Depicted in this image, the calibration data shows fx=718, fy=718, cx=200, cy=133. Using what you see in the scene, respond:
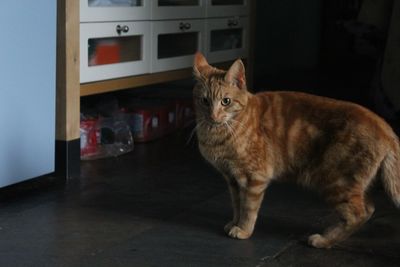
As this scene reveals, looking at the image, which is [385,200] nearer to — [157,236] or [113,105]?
[157,236]

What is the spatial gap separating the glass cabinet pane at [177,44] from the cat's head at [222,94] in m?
1.25

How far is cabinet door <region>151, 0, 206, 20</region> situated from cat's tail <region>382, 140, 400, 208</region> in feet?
4.98

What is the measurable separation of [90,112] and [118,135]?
6.4 inches

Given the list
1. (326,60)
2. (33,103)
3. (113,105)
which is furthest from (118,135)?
(326,60)

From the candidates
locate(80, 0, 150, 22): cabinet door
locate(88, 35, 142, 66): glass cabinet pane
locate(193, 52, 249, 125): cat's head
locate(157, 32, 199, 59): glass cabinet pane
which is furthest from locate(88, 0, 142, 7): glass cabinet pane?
locate(193, 52, 249, 125): cat's head

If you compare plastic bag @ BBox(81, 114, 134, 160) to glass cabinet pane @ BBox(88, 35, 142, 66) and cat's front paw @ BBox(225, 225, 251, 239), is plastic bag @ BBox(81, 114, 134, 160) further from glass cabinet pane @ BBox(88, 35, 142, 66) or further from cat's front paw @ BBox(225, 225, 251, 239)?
cat's front paw @ BBox(225, 225, 251, 239)

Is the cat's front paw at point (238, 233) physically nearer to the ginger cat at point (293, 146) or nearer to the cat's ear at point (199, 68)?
the ginger cat at point (293, 146)

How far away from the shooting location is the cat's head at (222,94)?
2072 millimetres

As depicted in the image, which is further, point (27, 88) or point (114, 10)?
point (114, 10)

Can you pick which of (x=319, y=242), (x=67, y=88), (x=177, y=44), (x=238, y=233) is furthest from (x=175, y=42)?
(x=319, y=242)

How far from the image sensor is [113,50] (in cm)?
302

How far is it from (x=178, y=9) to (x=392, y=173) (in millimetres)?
1652

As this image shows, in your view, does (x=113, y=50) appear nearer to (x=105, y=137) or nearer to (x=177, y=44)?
(x=105, y=137)

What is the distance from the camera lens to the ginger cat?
200cm
